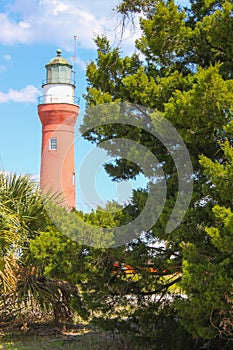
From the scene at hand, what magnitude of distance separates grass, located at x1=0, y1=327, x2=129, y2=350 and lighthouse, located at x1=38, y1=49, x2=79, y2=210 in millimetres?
14253

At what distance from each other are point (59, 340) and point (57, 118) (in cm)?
1868

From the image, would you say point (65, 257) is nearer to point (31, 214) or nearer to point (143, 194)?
point (143, 194)

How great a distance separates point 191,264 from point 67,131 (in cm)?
1963

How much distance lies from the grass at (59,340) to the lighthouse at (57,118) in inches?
561

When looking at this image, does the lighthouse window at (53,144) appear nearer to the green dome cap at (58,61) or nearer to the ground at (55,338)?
the green dome cap at (58,61)

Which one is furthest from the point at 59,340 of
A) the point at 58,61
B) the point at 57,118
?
the point at 58,61

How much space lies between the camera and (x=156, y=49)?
27.6ft

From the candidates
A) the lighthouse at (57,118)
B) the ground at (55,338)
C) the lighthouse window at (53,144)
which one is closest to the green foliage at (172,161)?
the ground at (55,338)

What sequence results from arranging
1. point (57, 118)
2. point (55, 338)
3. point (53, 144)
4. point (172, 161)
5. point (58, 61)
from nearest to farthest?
point (172, 161) → point (55, 338) → point (53, 144) → point (57, 118) → point (58, 61)

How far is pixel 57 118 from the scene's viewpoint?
2811 centimetres

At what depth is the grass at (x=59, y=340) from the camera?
32.7 ft

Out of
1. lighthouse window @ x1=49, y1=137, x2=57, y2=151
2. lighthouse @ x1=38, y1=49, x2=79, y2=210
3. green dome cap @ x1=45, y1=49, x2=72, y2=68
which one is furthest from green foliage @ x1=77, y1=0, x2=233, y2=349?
green dome cap @ x1=45, y1=49, x2=72, y2=68

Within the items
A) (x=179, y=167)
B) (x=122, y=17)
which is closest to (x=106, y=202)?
(x=179, y=167)

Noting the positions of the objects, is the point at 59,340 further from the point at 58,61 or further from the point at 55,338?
the point at 58,61
